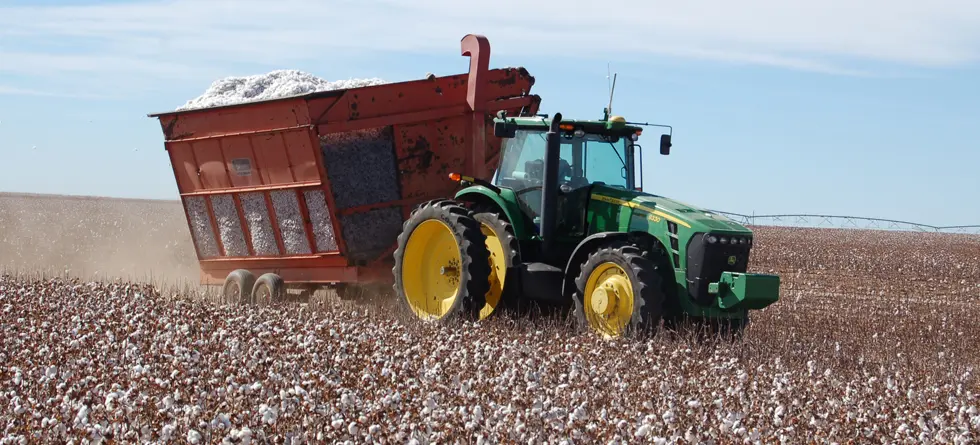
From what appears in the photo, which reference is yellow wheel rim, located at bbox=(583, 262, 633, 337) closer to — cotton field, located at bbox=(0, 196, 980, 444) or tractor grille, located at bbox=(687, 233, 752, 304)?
cotton field, located at bbox=(0, 196, 980, 444)

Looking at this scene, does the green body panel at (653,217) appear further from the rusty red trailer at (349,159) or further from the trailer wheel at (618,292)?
the rusty red trailer at (349,159)

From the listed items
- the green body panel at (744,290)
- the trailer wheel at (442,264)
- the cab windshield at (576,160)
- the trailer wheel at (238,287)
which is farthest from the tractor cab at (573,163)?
the trailer wheel at (238,287)

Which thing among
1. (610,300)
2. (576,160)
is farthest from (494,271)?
(610,300)

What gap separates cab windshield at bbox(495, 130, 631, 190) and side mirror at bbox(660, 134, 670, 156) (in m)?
0.32

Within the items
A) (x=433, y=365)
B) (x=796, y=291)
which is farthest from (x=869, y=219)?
(x=433, y=365)

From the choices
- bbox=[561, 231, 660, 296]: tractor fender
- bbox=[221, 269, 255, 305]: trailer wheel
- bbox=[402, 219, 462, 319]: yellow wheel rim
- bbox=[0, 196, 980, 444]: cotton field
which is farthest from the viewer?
bbox=[221, 269, 255, 305]: trailer wheel

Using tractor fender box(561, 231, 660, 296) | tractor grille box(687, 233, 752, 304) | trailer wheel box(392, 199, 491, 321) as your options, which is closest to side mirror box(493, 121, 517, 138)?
trailer wheel box(392, 199, 491, 321)

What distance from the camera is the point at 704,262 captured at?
26.7 feet

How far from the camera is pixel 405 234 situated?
32.0ft

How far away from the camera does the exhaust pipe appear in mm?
8562

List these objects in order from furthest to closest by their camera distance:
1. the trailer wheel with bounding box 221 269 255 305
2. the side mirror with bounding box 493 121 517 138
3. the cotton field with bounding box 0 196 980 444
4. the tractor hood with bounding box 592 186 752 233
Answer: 1. the trailer wheel with bounding box 221 269 255 305
2. the side mirror with bounding box 493 121 517 138
3. the tractor hood with bounding box 592 186 752 233
4. the cotton field with bounding box 0 196 980 444

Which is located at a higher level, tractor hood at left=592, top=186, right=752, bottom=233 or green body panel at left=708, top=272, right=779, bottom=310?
tractor hood at left=592, top=186, right=752, bottom=233

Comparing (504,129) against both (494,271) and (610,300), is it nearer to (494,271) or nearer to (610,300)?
(494,271)

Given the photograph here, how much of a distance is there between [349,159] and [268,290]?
161cm
